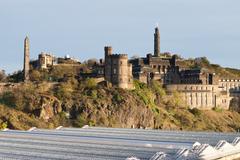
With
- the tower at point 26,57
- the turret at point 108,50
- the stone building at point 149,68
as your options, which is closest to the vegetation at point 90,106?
the tower at point 26,57

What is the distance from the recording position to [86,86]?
85.8 meters

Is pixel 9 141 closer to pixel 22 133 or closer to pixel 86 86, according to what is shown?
pixel 22 133

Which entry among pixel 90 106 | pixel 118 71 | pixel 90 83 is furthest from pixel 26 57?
pixel 90 106

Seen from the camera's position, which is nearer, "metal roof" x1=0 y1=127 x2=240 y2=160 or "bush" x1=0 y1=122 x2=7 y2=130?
"metal roof" x1=0 y1=127 x2=240 y2=160

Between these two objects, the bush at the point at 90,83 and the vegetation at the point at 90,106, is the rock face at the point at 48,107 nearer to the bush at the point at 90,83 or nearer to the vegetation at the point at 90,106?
the vegetation at the point at 90,106

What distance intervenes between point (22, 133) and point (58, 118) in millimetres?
23699

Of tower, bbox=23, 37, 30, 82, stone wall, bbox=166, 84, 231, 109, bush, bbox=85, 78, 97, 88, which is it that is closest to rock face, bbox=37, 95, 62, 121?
bush, bbox=85, 78, 97, 88

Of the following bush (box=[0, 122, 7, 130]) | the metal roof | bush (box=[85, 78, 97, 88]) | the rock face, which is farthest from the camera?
bush (box=[85, 78, 97, 88])

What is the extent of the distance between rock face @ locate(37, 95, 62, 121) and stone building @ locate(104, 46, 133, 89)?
16395mm

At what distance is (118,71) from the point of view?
297 ft

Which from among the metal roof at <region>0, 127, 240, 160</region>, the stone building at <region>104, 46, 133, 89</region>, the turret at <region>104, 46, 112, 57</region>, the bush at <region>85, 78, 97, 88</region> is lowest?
the metal roof at <region>0, 127, 240, 160</region>

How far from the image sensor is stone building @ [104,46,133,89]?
90312 millimetres

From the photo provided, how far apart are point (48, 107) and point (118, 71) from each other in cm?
1915

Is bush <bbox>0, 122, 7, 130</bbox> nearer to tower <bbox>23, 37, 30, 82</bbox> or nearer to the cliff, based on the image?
the cliff
